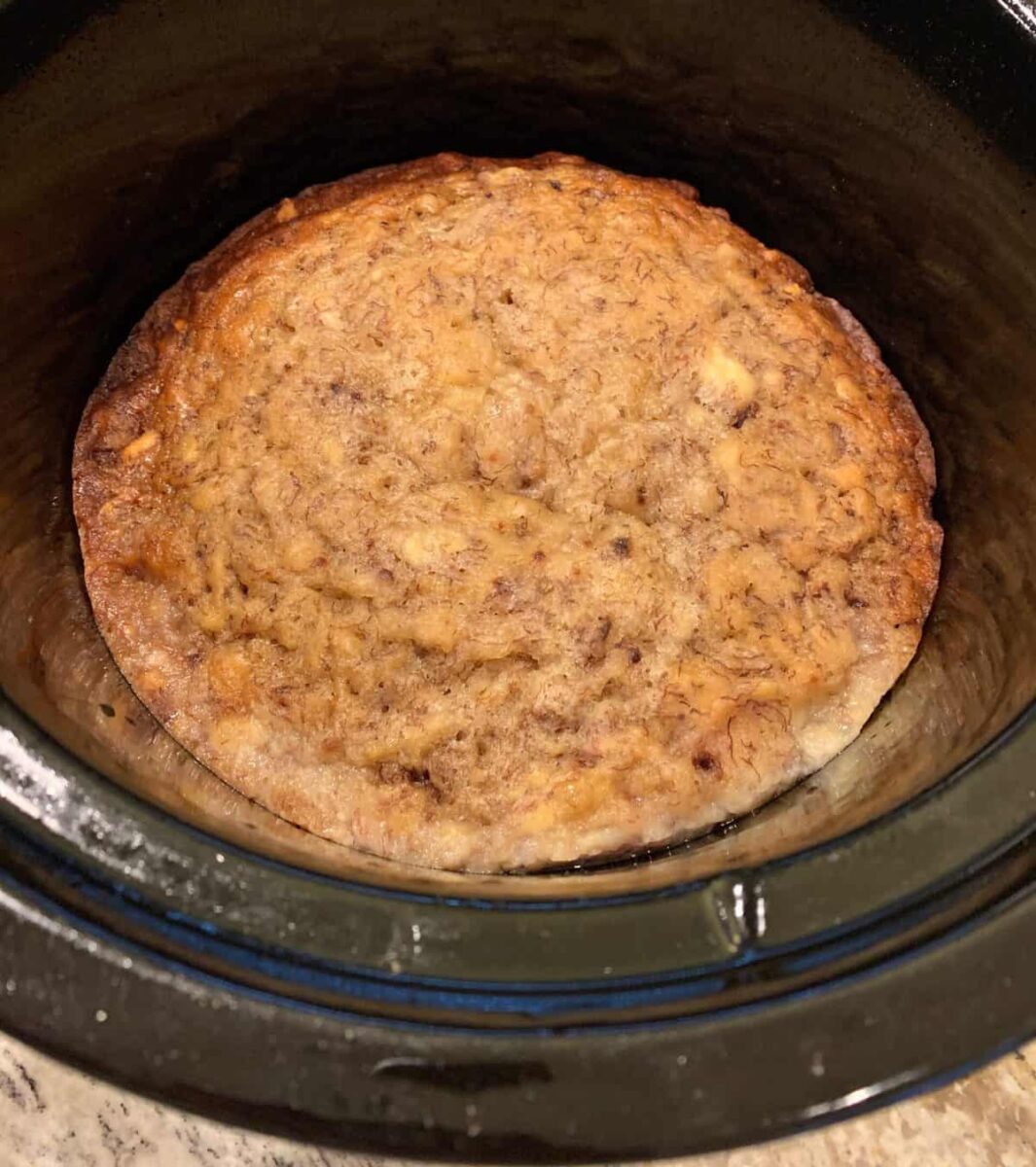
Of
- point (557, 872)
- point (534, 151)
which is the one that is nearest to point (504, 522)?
point (557, 872)

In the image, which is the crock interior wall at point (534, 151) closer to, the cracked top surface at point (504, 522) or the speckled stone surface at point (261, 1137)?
the cracked top surface at point (504, 522)

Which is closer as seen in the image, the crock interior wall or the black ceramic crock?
the black ceramic crock

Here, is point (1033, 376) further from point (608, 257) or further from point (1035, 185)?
point (608, 257)

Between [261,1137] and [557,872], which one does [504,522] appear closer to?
[557,872]

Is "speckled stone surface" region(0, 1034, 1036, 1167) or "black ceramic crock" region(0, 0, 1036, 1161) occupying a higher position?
"black ceramic crock" region(0, 0, 1036, 1161)

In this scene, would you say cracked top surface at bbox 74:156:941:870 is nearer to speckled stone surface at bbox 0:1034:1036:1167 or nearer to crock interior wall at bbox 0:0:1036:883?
crock interior wall at bbox 0:0:1036:883

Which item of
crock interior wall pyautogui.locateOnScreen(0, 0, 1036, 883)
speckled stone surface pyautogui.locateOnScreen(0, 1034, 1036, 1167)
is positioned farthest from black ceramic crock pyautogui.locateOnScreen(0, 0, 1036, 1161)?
speckled stone surface pyautogui.locateOnScreen(0, 1034, 1036, 1167)

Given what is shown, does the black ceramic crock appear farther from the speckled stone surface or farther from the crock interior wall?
the speckled stone surface

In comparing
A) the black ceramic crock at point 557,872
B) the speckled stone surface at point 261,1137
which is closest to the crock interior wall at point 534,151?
the black ceramic crock at point 557,872
